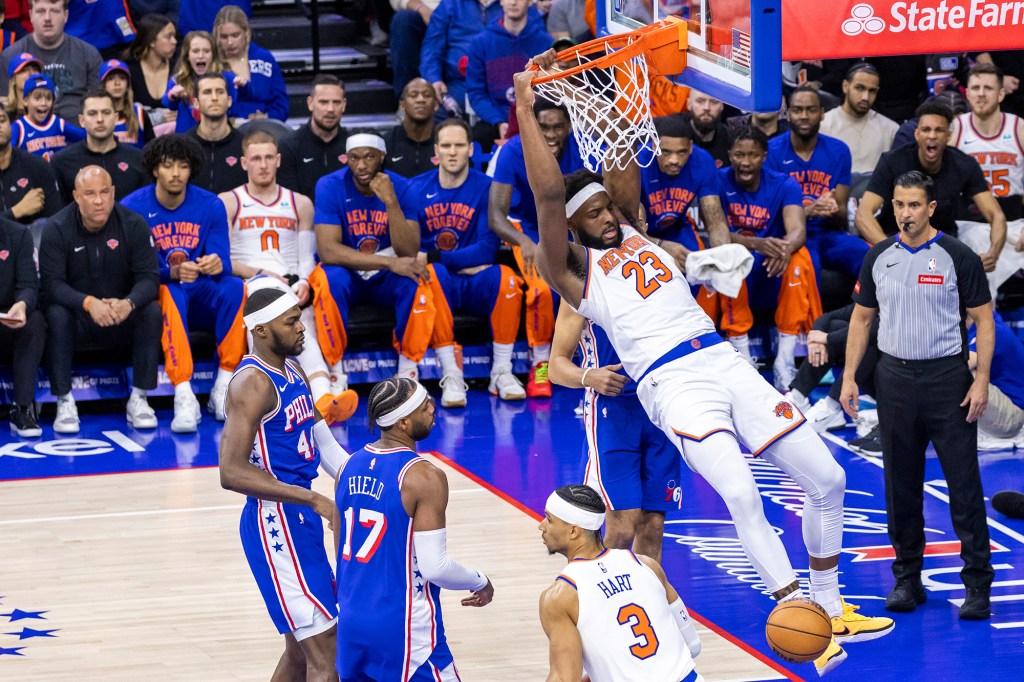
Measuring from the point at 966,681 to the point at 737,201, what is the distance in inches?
231

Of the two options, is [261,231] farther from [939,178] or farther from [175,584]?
[939,178]

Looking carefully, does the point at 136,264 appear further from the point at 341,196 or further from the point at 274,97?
the point at 274,97

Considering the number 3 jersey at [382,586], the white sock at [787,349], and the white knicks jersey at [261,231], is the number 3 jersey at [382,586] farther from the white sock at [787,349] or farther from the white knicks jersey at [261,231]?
the white sock at [787,349]

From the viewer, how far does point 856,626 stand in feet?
22.2

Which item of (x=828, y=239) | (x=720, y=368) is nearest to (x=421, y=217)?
(x=828, y=239)

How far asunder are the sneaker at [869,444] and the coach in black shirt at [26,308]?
569cm

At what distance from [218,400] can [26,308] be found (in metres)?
1.50

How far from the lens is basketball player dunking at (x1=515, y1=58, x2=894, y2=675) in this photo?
19.9ft

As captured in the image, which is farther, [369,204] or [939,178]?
[369,204]

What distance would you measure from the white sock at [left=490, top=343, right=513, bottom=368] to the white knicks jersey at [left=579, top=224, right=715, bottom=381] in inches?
203

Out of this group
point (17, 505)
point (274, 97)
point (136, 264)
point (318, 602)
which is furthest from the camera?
point (274, 97)

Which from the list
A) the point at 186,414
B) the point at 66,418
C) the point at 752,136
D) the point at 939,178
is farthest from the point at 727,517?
the point at 66,418

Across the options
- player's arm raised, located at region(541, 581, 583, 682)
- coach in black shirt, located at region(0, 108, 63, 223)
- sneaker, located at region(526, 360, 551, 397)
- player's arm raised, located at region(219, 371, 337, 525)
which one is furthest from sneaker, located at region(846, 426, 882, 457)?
coach in black shirt, located at region(0, 108, 63, 223)

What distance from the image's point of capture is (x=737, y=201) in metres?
11.8
